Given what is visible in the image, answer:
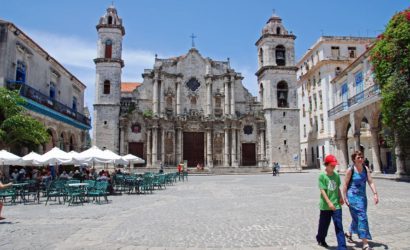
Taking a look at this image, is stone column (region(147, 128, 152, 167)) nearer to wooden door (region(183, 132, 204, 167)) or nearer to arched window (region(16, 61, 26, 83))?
wooden door (region(183, 132, 204, 167))

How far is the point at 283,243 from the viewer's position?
241 inches

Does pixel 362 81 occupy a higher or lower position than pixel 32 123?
higher

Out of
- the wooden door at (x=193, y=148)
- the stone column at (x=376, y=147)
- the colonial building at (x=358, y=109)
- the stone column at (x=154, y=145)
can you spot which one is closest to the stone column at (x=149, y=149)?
the stone column at (x=154, y=145)

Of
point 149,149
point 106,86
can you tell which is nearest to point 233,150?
point 149,149

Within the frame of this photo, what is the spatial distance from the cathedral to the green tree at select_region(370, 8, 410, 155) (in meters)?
19.7

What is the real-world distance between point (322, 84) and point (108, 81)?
24.8 metres

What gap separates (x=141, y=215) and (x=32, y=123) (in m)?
10.6

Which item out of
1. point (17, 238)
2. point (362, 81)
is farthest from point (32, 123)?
point (362, 81)

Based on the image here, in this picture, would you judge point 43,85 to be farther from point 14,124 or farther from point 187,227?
point 187,227

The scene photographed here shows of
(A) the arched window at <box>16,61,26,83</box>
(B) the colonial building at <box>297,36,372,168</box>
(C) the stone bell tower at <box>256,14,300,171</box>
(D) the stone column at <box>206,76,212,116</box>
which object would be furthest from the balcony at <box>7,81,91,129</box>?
(B) the colonial building at <box>297,36,372,168</box>

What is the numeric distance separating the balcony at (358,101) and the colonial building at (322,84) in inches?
307

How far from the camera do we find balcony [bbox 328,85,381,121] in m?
22.9

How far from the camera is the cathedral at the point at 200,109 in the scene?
38.0 m

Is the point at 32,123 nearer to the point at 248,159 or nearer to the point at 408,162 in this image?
the point at 408,162
